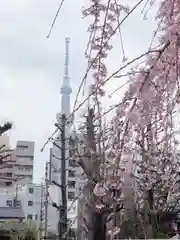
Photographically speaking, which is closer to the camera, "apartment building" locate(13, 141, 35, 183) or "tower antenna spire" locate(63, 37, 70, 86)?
"tower antenna spire" locate(63, 37, 70, 86)

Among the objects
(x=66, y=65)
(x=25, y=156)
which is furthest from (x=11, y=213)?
(x=66, y=65)

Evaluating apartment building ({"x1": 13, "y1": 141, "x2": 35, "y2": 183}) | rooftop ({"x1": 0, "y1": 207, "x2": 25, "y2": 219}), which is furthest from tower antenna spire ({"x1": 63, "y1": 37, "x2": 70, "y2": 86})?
rooftop ({"x1": 0, "y1": 207, "x2": 25, "y2": 219})

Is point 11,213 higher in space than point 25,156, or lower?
lower

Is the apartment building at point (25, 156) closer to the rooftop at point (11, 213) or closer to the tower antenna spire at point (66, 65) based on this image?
the rooftop at point (11, 213)

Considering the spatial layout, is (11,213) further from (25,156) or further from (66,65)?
(66,65)

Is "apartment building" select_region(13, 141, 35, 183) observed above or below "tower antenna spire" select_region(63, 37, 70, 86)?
above

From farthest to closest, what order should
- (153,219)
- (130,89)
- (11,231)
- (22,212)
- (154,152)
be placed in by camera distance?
(22,212)
(11,231)
(153,219)
(154,152)
(130,89)

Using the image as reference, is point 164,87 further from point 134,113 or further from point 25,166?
point 25,166

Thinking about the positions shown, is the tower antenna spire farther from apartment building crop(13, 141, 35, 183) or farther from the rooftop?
the rooftop

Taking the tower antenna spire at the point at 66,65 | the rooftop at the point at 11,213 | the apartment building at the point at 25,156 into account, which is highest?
the apartment building at the point at 25,156

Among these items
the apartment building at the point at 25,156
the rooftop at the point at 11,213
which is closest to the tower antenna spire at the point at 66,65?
the apartment building at the point at 25,156

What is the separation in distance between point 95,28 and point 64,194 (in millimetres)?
11004

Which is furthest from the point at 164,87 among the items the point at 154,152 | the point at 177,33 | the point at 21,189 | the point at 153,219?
the point at 21,189

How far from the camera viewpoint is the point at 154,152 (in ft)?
6.82
